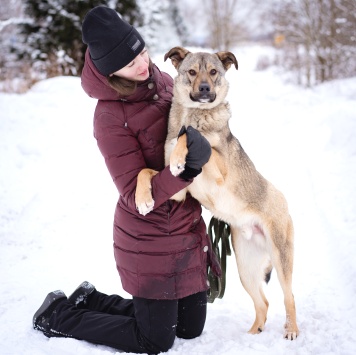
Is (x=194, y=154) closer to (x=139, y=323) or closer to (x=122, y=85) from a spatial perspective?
(x=122, y=85)

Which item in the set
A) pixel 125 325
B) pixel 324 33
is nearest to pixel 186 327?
pixel 125 325

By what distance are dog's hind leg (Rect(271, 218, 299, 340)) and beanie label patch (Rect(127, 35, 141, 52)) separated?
1530mm

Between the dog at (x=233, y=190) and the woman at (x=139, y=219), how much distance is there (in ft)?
0.60

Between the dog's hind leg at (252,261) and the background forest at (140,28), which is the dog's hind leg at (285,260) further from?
the background forest at (140,28)

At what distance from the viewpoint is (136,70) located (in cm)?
235

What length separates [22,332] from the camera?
2.51 m

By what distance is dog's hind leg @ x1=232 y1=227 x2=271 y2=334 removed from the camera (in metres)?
2.73

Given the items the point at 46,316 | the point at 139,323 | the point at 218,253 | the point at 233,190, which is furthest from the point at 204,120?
the point at 46,316

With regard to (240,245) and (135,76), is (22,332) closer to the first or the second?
(240,245)

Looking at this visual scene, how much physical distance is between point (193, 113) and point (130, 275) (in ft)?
3.88

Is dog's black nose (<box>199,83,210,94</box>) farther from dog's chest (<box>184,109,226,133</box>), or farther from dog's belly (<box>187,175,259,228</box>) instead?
dog's belly (<box>187,175,259,228</box>)

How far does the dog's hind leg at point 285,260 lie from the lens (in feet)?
8.29

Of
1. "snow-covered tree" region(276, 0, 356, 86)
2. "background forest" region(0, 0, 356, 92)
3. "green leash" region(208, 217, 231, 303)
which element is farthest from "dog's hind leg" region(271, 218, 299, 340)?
"snow-covered tree" region(276, 0, 356, 86)

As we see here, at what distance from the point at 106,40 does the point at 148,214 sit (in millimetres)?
1071
